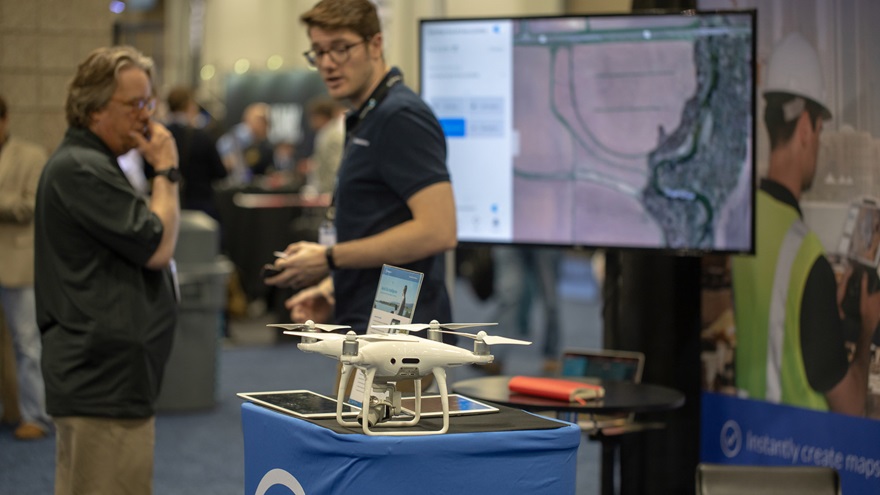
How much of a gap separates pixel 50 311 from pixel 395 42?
4.17 metres

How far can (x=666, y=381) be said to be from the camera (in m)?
3.72

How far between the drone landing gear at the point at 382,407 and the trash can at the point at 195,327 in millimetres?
4095

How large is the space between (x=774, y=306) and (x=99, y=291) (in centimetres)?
200

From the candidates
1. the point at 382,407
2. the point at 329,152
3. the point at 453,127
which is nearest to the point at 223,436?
the point at 453,127

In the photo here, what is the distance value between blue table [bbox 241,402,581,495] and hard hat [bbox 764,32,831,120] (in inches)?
71.0

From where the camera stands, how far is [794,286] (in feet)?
11.7

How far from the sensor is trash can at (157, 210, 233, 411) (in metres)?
5.99

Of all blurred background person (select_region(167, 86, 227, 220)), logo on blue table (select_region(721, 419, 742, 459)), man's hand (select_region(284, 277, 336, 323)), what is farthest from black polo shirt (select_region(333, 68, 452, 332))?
blurred background person (select_region(167, 86, 227, 220))

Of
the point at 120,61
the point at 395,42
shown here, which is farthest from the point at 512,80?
the point at 395,42

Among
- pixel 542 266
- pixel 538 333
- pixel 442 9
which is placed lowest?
pixel 538 333

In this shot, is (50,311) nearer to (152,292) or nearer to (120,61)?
(152,292)

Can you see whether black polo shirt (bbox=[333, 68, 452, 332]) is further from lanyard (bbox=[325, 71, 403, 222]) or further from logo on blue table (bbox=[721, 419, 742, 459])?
logo on blue table (bbox=[721, 419, 742, 459])

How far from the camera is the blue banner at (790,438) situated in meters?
3.35

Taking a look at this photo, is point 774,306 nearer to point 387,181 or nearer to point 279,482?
point 387,181
